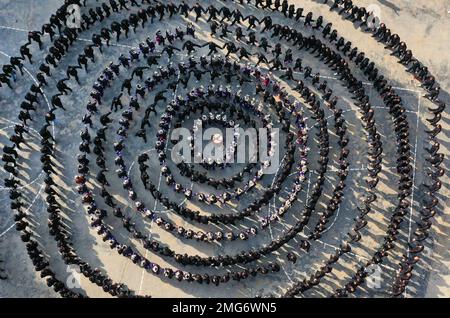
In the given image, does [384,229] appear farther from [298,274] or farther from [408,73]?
[408,73]

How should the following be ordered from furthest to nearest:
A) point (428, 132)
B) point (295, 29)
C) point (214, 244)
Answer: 1. point (295, 29)
2. point (428, 132)
3. point (214, 244)

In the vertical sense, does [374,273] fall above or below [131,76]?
below

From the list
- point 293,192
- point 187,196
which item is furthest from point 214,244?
point 293,192
